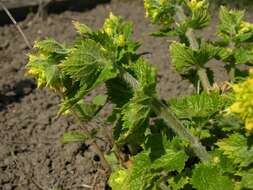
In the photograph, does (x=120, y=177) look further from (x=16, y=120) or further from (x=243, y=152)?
(x=16, y=120)

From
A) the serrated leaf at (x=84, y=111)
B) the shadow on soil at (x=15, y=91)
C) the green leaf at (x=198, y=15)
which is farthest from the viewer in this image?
the shadow on soil at (x=15, y=91)

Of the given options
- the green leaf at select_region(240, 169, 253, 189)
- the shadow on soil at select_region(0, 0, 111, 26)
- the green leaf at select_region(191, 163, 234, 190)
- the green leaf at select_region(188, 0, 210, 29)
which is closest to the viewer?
the green leaf at select_region(240, 169, 253, 189)

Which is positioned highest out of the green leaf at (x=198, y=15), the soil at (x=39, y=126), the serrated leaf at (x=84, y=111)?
the green leaf at (x=198, y=15)

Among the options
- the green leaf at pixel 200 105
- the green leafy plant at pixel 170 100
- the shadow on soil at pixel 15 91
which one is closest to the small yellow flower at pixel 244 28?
the green leafy plant at pixel 170 100

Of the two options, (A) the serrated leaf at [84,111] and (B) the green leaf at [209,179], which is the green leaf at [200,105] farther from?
(A) the serrated leaf at [84,111]

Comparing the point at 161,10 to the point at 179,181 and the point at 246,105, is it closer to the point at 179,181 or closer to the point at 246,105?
the point at 179,181

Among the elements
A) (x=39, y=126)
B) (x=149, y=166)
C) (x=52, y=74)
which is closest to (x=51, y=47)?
(x=52, y=74)

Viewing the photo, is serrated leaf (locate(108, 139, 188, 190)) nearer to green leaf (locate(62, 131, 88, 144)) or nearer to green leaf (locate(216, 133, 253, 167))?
green leaf (locate(216, 133, 253, 167))

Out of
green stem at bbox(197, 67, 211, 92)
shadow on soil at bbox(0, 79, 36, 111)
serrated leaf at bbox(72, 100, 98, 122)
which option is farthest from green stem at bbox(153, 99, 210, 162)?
shadow on soil at bbox(0, 79, 36, 111)
